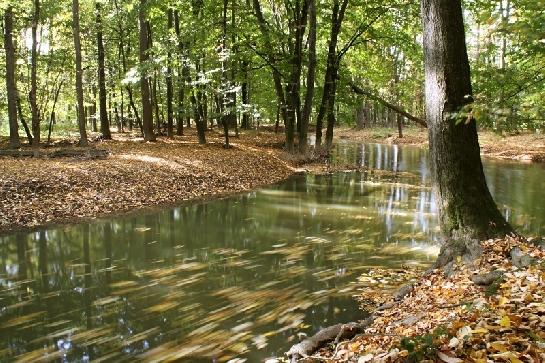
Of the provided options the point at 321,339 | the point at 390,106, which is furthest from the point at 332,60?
the point at 321,339

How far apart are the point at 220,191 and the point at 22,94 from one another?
1840 cm

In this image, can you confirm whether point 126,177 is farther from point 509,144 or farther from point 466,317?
point 509,144

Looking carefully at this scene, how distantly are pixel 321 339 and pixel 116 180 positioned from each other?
1067 centimetres

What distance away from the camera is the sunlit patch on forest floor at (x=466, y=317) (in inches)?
132

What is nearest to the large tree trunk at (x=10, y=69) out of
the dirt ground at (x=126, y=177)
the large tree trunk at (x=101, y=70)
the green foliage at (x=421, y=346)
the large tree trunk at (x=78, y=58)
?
the dirt ground at (x=126, y=177)

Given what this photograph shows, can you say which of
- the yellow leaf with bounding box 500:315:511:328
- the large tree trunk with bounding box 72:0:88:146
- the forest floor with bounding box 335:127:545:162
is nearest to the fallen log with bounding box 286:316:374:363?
the yellow leaf with bounding box 500:315:511:328

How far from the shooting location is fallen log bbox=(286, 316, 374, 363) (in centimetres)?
457

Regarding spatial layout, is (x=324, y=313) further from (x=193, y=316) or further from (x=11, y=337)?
(x=11, y=337)

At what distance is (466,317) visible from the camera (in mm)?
3973

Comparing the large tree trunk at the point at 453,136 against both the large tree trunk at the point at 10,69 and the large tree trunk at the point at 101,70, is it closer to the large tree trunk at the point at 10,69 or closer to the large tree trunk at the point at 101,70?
the large tree trunk at the point at 10,69

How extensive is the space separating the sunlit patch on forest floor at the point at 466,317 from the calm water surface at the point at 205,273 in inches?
38.6

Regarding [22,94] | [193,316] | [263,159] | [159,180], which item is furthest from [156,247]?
[22,94]

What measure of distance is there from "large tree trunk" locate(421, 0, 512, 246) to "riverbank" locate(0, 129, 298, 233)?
28.4 feet

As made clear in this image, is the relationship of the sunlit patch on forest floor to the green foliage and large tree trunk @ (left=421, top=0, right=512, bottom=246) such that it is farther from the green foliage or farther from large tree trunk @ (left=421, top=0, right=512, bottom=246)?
large tree trunk @ (left=421, top=0, right=512, bottom=246)
